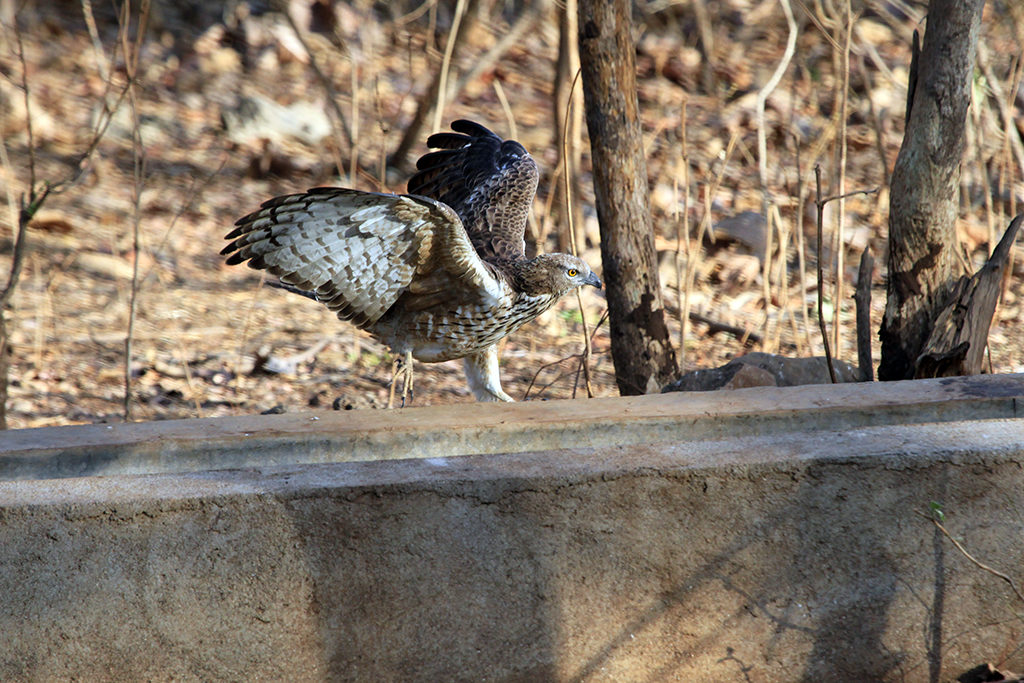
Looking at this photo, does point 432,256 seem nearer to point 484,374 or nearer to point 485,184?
point 484,374

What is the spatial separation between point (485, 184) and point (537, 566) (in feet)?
8.35

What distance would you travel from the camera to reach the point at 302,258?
11.8ft

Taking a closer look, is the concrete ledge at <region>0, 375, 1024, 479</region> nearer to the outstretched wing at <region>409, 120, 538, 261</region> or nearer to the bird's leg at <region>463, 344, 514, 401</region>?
the bird's leg at <region>463, 344, 514, 401</region>

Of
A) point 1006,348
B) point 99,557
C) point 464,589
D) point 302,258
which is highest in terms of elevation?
point 302,258

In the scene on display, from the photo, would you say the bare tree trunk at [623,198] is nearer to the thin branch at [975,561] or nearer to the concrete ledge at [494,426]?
the concrete ledge at [494,426]

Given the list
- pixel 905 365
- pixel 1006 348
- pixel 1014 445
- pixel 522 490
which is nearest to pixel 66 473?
pixel 522 490

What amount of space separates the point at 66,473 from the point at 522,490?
4.08 ft

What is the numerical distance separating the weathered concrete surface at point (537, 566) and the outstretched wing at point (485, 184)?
6.98ft

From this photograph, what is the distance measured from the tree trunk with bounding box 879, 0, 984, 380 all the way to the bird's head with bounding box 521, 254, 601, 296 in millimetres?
1235

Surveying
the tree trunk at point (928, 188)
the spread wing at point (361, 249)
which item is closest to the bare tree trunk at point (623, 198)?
the spread wing at point (361, 249)

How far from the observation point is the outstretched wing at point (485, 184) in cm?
457

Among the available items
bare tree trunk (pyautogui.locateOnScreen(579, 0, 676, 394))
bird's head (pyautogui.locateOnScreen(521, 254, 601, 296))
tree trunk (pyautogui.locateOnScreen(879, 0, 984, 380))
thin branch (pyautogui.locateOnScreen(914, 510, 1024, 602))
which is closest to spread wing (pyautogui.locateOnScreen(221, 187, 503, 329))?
bird's head (pyautogui.locateOnScreen(521, 254, 601, 296))

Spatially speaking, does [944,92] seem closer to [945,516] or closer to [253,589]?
[945,516]

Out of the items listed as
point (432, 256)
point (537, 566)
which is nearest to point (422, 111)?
point (432, 256)
